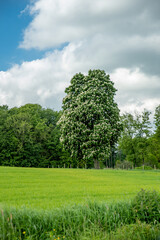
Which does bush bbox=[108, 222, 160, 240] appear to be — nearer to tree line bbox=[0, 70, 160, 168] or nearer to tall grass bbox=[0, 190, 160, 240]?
tall grass bbox=[0, 190, 160, 240]

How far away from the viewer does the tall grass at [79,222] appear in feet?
17.7

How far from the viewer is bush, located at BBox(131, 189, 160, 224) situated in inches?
263

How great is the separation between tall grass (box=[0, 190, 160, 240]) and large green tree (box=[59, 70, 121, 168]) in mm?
24655

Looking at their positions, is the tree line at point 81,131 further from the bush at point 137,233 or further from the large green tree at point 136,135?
the bush at point 137,233

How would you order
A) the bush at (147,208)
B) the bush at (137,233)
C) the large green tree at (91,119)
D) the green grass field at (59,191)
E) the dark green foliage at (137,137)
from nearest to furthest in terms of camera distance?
the bush at (137,233)
the bush at (147,208)
the green grass field at (59,191)
the large green tree at (91,119)
the dark green foliage at (137,137)

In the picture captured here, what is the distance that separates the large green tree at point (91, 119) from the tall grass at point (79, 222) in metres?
24.7

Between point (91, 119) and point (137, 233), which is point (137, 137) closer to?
point (91, 119)

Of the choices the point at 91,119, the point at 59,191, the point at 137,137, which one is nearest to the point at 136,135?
the point at 137,137

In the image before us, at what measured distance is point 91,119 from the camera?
33.6m

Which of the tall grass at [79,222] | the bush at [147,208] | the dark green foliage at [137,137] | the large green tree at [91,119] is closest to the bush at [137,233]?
the tall grass at [79,222]

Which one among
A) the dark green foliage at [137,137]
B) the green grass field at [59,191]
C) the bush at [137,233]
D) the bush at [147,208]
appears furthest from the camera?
the dark green foliage at [137,137]

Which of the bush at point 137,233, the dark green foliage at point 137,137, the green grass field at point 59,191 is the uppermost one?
the dark green foliage at point 137,137

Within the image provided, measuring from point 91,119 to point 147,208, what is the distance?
27.0m

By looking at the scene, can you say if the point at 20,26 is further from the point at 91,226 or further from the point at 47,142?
the point at 47,142
